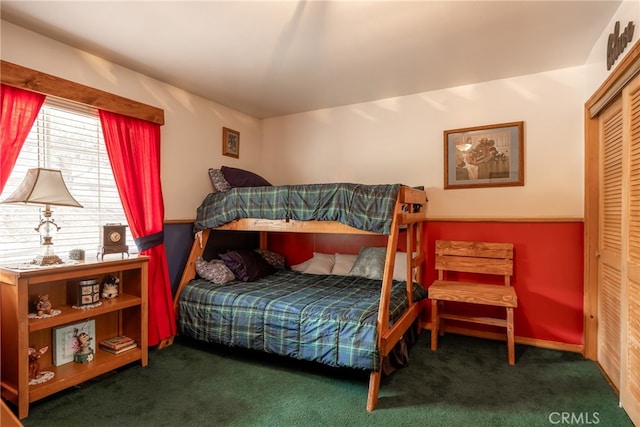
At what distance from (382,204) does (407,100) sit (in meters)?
1.55

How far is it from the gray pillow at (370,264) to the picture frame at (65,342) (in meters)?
2.23

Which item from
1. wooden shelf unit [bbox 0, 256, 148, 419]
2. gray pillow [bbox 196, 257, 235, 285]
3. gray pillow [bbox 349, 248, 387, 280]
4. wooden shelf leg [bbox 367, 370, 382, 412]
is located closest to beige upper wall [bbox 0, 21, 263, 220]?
gray pillow [bbox 196, 257, 235, 285]

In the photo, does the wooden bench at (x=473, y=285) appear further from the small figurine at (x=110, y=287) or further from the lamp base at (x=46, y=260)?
the lamp base at (x=46, y=260)

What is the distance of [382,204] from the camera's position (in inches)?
91.7

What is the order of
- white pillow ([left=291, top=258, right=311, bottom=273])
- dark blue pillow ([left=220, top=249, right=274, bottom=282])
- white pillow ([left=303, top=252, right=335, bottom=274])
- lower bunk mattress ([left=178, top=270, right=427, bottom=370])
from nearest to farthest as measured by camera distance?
lower bunk mattress ([left=178, top=270, right=427, bottom=370]), dark blue pillow ([left=220, top=249, right=274, bottom=282]), white pillow ([left=303, top=252, right=335, bottom=274]), white pillow ([left=291, top=258, right=311, bottom=273])

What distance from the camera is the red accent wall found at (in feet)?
9.03

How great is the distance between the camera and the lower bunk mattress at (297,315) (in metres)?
2.14

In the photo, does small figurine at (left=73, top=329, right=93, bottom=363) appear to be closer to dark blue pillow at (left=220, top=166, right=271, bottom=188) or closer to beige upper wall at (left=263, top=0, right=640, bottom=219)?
dark blue pillow at (left=220, top=166, right=271, bottom=188)

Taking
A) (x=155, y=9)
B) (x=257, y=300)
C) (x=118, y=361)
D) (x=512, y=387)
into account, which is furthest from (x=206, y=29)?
(x=512, y=387)

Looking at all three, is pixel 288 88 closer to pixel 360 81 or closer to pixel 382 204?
pixel 360 81

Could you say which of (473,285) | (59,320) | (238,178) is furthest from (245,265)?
(473,285)

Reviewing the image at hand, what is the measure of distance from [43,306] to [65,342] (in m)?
0.35

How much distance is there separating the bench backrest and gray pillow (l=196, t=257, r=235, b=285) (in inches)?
75.2

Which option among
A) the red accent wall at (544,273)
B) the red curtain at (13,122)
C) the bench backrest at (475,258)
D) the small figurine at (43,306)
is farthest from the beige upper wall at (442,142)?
the small figurine at (43,306)
